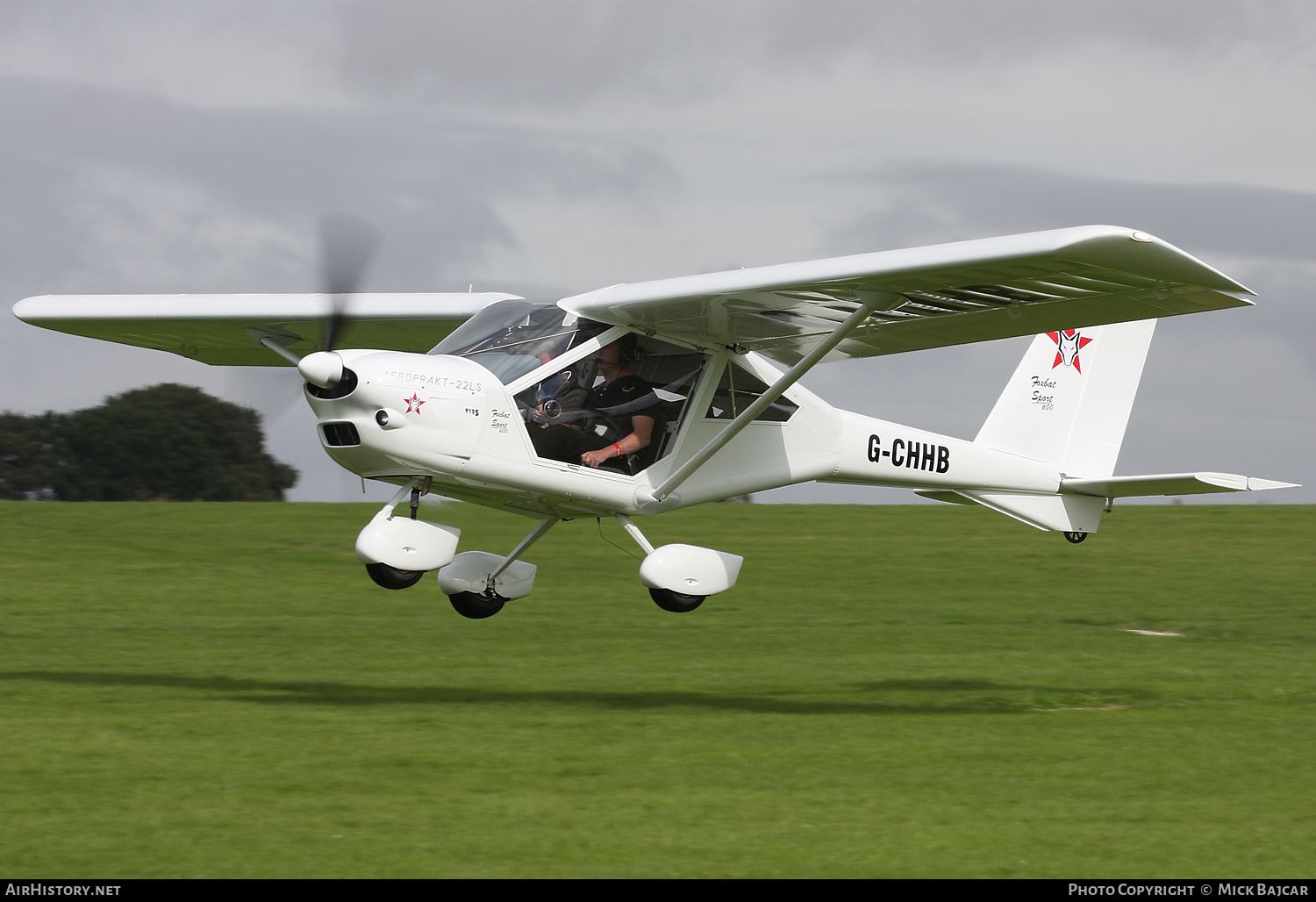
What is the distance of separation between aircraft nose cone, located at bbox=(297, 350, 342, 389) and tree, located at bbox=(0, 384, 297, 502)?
1375 inches

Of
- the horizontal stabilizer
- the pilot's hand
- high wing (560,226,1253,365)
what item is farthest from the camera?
the horizontal stabilizer

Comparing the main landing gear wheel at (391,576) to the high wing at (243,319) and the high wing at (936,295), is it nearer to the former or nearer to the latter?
the high wing at (936,295)

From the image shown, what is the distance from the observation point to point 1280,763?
33.3 ft

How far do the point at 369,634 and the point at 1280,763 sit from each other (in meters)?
10.6

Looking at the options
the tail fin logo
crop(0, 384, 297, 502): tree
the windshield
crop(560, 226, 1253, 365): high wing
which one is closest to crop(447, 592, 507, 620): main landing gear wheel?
the windshield

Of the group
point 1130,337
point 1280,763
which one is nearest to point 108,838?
point 1280,763

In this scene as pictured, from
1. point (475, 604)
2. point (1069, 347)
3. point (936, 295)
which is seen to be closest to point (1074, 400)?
point (1069, 347)

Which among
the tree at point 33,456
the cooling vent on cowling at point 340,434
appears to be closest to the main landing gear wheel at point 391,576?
the cooling vent on cowling at point 340,434

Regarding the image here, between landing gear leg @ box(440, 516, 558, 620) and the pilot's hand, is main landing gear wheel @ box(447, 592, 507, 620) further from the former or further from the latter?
the pilot's hand

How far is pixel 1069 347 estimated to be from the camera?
1562 cm

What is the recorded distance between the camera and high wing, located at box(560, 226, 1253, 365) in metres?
9.50

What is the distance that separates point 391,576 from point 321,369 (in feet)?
5.90

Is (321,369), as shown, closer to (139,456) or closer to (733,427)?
(733,427)
